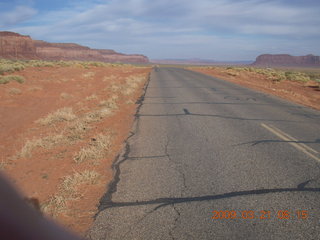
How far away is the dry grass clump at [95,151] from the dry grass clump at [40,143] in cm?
107

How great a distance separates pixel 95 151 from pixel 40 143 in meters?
1.88

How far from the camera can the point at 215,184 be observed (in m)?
3.94

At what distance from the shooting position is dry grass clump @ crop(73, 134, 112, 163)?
5.29 metres

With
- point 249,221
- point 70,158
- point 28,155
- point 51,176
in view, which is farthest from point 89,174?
point 249,221

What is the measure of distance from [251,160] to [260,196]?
139 cm

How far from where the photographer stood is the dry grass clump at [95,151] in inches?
208

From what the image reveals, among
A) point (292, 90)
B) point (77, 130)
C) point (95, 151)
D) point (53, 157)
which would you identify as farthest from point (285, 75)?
point (53, 157)

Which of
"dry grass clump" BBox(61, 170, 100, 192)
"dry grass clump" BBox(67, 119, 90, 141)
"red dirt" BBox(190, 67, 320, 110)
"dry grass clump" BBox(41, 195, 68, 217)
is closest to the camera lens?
"dry grass clump" BBox(41, 195, 68, 217)

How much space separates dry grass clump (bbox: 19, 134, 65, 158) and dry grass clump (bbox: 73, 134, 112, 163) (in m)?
1.07

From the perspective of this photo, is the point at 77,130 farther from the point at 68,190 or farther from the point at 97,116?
the point at 68,190

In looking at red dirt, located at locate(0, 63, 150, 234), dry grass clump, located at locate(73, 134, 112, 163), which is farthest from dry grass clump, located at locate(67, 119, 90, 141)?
dry grass clump, located at locate(73, 134, 112, 163)

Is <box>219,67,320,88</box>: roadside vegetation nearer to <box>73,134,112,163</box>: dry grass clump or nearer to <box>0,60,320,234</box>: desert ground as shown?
<box>0,60,320,234</box>: desert ground

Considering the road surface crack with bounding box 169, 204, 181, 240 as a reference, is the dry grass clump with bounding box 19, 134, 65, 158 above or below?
below

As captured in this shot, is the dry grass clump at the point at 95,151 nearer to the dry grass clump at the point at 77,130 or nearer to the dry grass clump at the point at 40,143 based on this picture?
the dry grass clump at the point at 77,130
